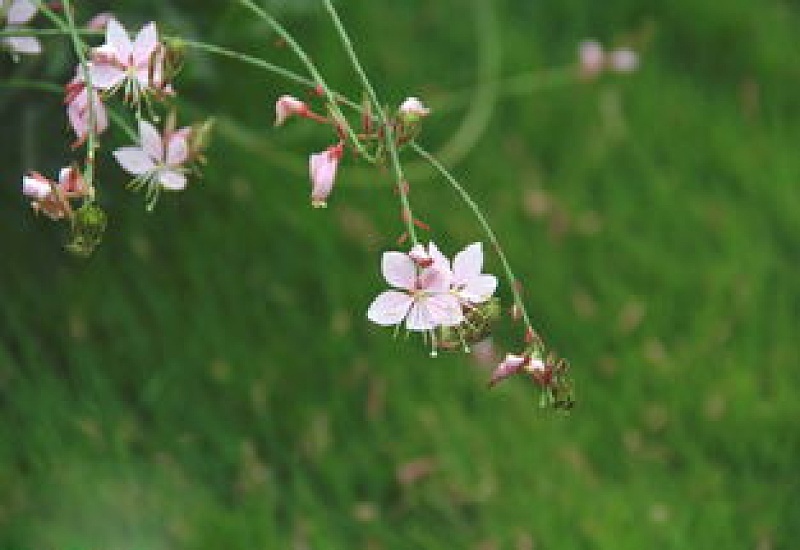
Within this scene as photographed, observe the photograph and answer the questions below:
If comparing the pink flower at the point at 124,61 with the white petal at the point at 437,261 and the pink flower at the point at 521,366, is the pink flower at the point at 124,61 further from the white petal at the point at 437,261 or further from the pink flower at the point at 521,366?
the pink flower at the point at 521,366

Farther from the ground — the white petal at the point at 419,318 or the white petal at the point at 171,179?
the white petal at the point at 171,179

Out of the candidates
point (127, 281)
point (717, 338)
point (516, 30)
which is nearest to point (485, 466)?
point (717, 338)

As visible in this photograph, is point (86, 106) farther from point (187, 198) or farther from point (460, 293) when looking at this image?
point (187, 198)

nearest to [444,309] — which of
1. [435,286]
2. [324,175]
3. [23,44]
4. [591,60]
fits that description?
[435,286]

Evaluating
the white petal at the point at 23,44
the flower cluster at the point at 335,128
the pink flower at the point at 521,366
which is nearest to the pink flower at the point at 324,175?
the flower cluster at the point at 335,128

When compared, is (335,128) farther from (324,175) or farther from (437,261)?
(437,261)

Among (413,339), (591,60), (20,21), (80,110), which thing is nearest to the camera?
(80,110)
